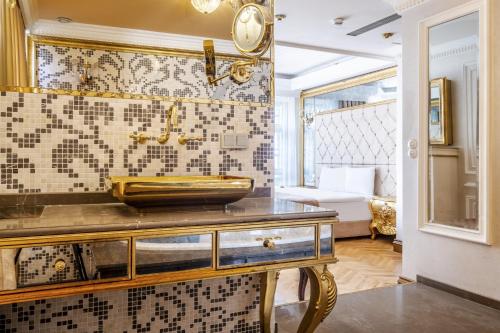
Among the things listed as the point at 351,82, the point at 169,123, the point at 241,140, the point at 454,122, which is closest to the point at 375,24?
the point at 454,122

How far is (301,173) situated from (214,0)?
20.4ft

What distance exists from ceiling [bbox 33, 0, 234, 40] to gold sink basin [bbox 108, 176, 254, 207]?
2.58 feet

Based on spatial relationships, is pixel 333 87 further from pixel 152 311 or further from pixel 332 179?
pixel 152 311

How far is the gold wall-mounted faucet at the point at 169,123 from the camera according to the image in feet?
6.26

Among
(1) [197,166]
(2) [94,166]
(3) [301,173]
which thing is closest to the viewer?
(2) [94,166]

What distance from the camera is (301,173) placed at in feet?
26.7

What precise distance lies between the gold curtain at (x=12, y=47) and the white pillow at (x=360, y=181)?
5134 millimetres

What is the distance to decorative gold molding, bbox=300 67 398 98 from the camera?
6000 millimetres

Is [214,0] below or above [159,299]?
Result: above

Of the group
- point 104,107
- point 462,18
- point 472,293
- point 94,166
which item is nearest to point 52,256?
point 94,166

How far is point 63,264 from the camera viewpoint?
1.25 m

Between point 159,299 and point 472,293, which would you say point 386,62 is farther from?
point 159,299

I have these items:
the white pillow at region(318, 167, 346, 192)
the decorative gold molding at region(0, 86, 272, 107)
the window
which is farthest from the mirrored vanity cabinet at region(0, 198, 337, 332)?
the window

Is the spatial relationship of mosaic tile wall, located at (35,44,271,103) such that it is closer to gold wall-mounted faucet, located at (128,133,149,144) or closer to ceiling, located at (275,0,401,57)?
gold wall-mounted faucet, located at (128,133,149,144)
